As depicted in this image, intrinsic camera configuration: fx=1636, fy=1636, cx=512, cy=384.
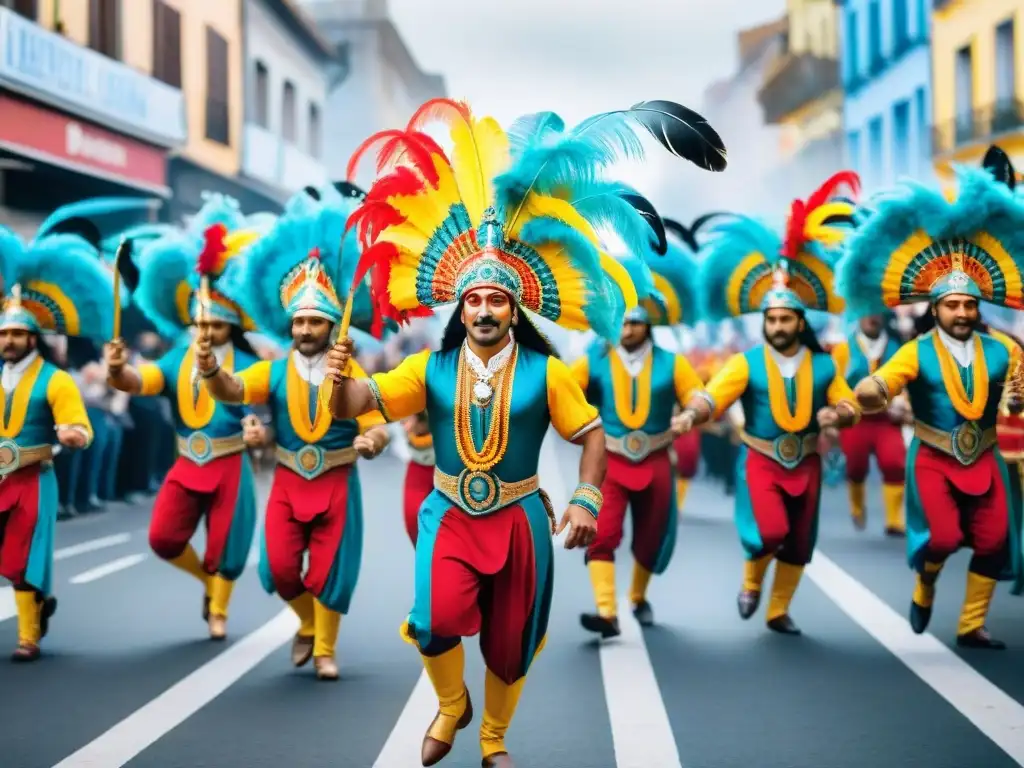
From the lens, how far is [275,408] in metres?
8.50

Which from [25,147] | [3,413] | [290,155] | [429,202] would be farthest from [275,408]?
[290,155]

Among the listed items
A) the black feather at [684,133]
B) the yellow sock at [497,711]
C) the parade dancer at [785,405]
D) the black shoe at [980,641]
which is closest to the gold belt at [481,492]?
the yellow sock at [497,711]

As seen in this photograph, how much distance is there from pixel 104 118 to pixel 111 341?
581 inches

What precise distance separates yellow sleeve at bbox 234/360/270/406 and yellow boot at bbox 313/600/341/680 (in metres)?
1.09

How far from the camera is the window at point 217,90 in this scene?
28.8 m

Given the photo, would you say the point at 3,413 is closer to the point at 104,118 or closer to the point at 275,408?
the point at 275,408

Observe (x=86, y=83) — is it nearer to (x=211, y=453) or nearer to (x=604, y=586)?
(x=211, y=453)

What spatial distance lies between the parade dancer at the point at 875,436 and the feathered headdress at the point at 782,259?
3605 mm

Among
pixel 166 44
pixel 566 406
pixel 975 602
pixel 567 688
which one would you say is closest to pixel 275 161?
pixel 166 44

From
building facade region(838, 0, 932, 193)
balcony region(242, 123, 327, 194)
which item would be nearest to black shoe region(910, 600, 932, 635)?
balcony region(242, 123, 327, 194)

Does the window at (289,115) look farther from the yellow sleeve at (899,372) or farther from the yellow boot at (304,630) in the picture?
the yellow sleeve at (899,372)

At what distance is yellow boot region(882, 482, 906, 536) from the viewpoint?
14500 mm

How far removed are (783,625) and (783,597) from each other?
0.16 meters

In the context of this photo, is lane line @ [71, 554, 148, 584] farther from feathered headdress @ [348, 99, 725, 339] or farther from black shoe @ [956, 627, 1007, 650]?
black shoe @ [956, 627, 1007, 650]
